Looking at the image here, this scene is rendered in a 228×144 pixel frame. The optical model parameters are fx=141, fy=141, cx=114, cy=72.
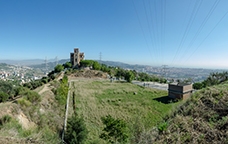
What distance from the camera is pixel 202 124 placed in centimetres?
585

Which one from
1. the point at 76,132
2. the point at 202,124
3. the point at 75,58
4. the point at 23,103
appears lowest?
the point at 76,132

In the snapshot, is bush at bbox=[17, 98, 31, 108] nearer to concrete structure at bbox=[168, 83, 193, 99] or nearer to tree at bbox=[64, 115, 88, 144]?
tree at bbox=[64, 115, 88, 144]

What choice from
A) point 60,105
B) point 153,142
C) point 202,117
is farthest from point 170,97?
point 153,142

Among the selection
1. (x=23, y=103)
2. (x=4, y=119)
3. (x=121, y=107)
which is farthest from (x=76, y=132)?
(x=121, y=107)

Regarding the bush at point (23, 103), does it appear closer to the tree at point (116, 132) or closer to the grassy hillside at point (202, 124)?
the tree at point (116, 132)

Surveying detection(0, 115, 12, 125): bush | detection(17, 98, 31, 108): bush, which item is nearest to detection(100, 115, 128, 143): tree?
detection(0, 115, 12, 125): bush

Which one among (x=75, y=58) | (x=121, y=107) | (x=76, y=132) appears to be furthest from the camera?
(x=75, y=58)

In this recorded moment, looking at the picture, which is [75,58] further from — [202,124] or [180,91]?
[202,124]

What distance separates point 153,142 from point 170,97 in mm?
22014

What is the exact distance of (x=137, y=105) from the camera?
75.7 feet

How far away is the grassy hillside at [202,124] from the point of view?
17.0 feet

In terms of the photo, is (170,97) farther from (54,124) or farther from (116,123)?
(54,124)

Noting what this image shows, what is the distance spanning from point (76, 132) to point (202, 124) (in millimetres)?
9822

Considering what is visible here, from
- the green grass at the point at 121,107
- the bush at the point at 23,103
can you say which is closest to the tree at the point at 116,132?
the green grass at the point at 121,107
